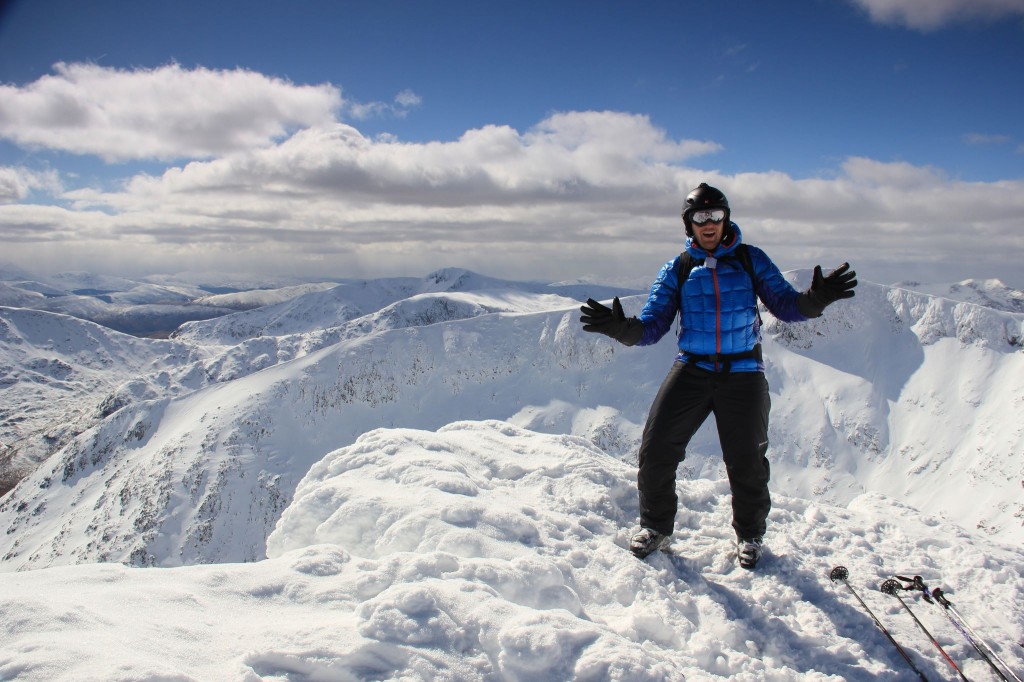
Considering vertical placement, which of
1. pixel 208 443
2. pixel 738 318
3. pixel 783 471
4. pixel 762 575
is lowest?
pixel 783 471

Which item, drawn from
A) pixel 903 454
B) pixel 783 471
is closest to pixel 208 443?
pixel 783 471

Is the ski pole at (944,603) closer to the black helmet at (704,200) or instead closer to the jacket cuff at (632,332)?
the jacket cuff at (632,332)

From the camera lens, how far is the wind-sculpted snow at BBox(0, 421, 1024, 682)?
3967mm

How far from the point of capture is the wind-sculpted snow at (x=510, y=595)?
3967 millimetres

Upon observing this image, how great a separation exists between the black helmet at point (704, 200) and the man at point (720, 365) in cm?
1

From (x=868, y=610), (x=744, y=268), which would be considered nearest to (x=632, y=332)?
(x=744, y=268)

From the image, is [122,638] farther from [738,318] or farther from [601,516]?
[738,318]

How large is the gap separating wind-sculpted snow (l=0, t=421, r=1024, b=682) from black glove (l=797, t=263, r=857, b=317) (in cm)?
319

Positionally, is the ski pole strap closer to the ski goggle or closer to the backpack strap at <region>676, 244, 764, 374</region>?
the backpack strap at <region>676, 244, 764, 374</region>

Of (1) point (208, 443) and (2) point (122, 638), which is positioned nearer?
(2) point (122, 638)

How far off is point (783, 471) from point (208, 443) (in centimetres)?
12241

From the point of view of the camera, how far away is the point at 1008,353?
5148 inches

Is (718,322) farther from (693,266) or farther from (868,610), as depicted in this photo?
(868,610)

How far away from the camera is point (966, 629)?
18.4 ft
